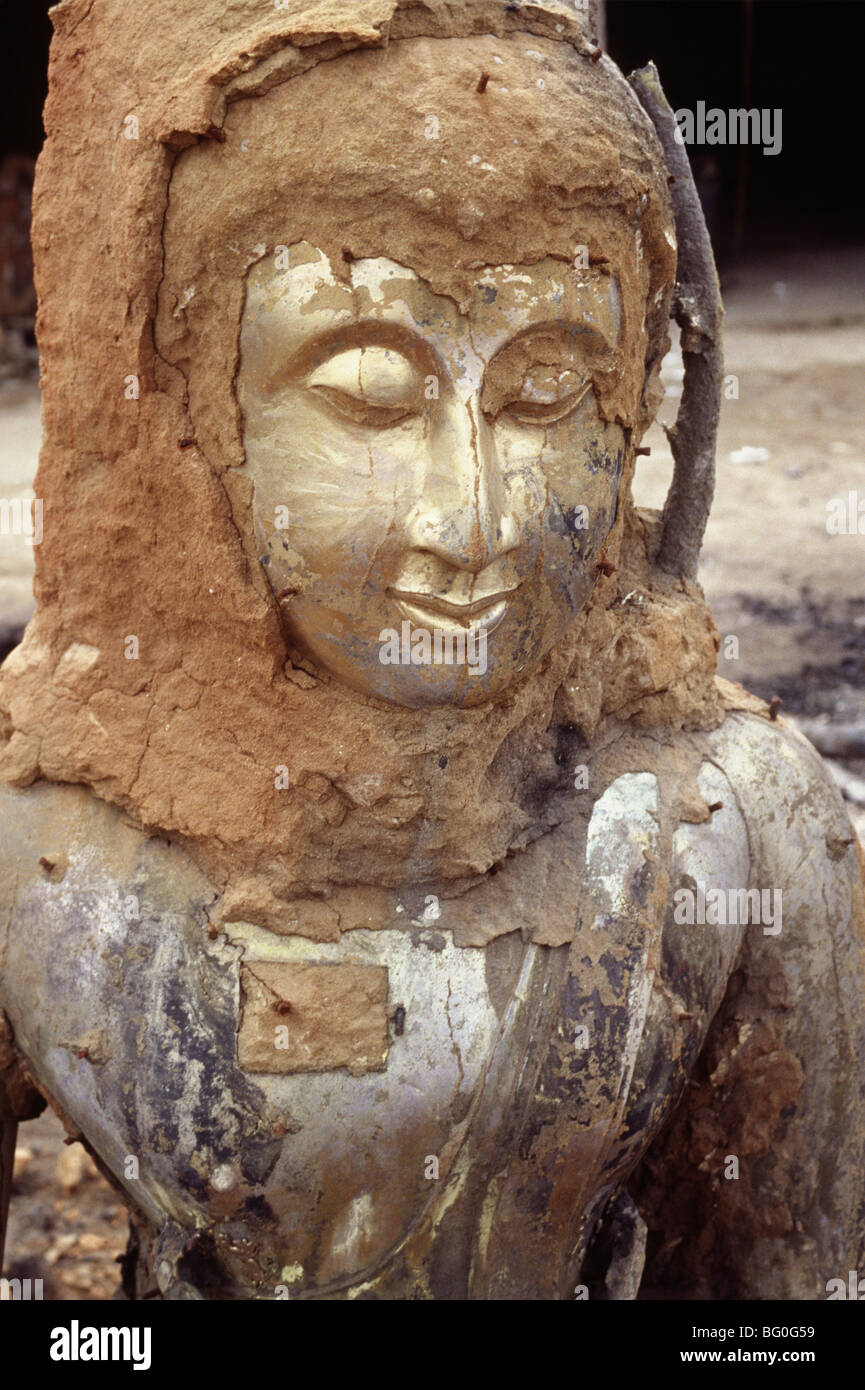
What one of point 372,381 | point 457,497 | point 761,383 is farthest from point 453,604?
point 761,383

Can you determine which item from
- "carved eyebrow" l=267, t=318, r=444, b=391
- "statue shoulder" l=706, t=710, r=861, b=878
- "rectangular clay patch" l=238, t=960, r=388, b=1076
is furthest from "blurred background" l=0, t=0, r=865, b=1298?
"rectangular clay patch" l=238, t=960, r=388, b=1076

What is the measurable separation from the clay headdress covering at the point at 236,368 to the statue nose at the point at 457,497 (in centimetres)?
20

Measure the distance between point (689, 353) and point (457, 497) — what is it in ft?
2.87

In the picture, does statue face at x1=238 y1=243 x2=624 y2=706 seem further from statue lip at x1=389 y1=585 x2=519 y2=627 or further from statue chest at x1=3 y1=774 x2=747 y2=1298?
statue chest at x1=3 y1=774 x2=747 y2=1298

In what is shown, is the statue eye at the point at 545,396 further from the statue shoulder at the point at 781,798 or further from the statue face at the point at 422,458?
the statue shoulder at the point at 781,798

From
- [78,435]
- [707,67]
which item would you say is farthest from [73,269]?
[707,67]

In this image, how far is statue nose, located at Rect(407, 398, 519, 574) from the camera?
216 centimetres

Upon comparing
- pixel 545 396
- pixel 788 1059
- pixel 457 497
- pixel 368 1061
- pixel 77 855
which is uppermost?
pixel 545 396

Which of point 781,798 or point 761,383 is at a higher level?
point 761,383

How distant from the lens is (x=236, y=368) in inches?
87.7

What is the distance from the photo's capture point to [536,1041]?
2.54 meters

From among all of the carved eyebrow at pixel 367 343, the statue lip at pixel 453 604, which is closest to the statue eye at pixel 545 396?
the carved eyebrow at pixel 367 343

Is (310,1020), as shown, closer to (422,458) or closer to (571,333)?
(422,458)

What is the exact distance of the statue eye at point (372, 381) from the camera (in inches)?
84.7
